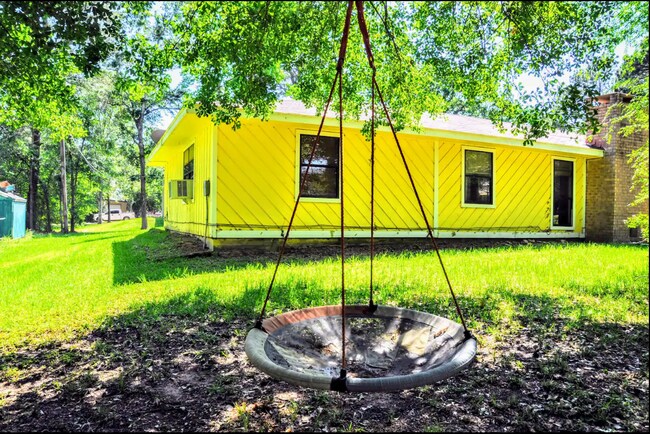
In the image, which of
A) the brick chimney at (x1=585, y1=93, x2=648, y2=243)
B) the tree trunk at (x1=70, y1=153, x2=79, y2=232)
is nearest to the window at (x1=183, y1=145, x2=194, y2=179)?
the tree trunk at (x1=70, y1=153, x2=79, y2=232)

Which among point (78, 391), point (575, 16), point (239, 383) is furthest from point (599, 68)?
point (78, 391)

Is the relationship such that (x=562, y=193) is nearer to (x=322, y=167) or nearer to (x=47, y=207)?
(x=322, y=167)

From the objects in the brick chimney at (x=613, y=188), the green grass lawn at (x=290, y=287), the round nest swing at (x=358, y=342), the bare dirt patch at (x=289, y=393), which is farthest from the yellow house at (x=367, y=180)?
the round nest swing at (x=358, y=342)

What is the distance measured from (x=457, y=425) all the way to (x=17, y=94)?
4911mm

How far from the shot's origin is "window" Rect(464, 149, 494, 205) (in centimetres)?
1062

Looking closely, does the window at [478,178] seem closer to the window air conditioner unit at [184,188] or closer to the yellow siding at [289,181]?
the yellow siding at [289,181]

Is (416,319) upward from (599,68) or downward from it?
downward

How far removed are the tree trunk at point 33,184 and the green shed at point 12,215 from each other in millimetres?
119

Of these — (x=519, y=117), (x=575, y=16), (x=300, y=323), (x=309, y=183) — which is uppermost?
(x=575, y=16)

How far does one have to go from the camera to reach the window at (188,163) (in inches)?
429

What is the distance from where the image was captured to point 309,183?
8867 mm

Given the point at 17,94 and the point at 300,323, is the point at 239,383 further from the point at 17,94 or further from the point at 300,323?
the point at 17,94

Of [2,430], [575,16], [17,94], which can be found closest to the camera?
[2,430]

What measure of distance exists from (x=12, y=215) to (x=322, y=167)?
5.99 m
